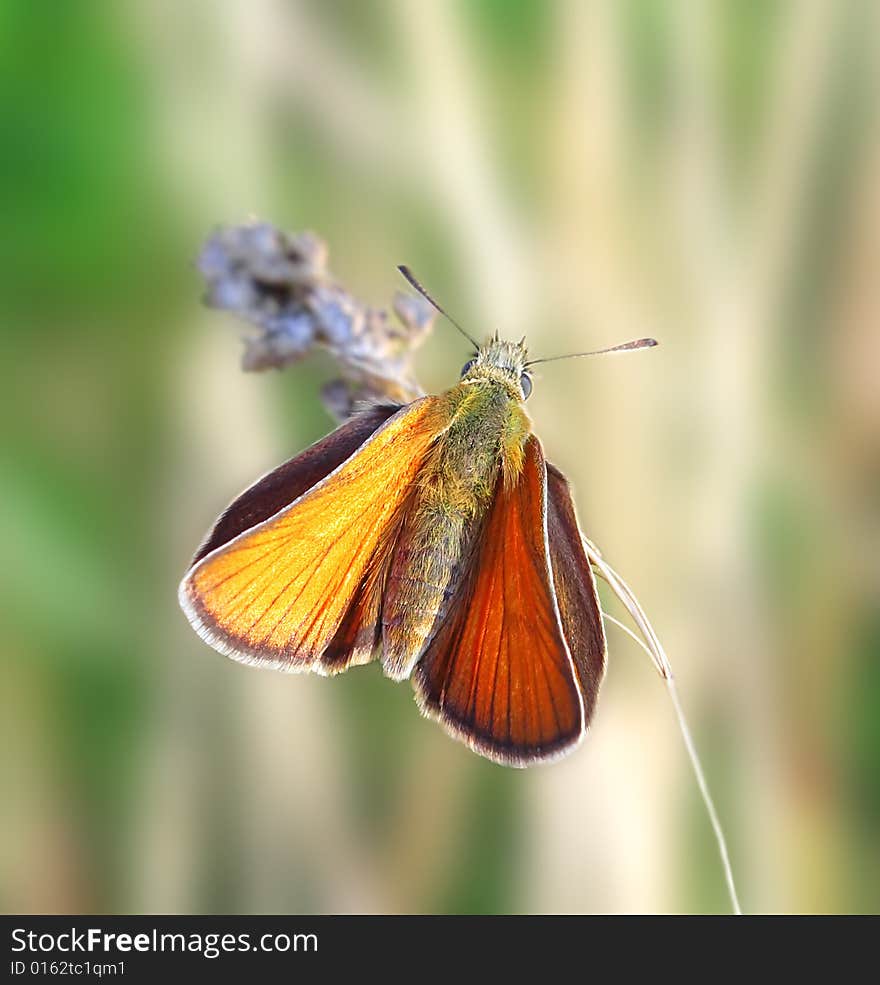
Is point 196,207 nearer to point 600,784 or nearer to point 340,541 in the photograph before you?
point 340,541

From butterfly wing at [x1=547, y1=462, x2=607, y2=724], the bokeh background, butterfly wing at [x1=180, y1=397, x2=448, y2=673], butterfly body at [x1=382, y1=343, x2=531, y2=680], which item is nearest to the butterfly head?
butterfly body at [x1=382, y1=343, x2=531, y2=680]

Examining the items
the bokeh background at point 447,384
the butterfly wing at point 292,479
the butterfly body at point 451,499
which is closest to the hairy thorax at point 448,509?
the butterfly body at point 451,499

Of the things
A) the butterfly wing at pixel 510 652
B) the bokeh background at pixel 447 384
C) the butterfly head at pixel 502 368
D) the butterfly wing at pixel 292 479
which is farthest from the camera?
the bokeh background at pixel 447 384

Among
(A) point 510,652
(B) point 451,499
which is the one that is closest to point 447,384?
(B) point 451,499

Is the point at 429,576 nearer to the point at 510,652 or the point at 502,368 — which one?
the point at 510,652

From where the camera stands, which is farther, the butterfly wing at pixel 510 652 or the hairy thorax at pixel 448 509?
the hairy thorax at pixel 448 509

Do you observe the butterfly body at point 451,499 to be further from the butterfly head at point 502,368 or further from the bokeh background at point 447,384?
the bokeh background at point 447,384

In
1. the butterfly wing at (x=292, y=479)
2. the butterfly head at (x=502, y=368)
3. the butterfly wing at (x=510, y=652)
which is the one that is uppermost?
the butterfly head at (x=502, y=368)
